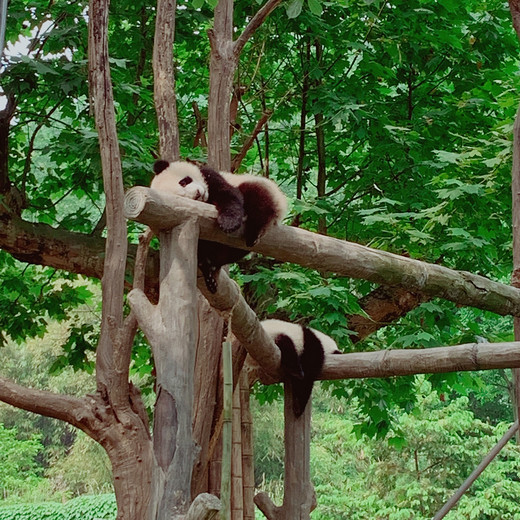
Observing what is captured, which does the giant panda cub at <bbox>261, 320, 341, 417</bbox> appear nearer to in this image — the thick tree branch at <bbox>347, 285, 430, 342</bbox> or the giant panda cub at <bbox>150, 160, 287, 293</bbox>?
the giant panda cub at <bbox>150, 160, 287, 293</bbox>

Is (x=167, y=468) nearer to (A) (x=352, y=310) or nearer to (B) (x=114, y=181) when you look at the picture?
(B) (x=114, y=181)

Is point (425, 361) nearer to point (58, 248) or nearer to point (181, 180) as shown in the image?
point (181, 180)

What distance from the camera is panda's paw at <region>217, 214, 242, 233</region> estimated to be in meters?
2.05

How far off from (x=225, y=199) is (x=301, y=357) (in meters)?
1.19

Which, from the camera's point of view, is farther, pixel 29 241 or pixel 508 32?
pixel 508 32

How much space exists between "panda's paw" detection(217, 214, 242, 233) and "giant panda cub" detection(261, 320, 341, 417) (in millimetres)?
1203

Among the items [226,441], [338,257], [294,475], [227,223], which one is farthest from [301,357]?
[226,441]

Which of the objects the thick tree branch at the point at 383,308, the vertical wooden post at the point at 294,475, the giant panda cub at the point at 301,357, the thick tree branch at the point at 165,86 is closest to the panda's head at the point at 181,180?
the thick tree branch at the point at 165,86

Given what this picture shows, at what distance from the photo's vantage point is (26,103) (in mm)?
4602

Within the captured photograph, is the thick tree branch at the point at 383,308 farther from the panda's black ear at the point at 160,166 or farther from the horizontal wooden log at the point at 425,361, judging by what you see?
the panda's black ear at the point at 160,166

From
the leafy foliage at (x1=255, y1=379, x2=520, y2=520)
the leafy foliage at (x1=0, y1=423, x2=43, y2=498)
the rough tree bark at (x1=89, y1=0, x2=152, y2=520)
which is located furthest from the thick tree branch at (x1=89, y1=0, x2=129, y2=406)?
the leafy foliage at (x1=0, y1=423, x2=43, y2=498)

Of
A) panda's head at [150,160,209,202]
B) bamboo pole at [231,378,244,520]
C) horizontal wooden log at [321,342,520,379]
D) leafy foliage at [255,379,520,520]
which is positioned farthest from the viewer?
leafy foliage at [255,379,520,520]

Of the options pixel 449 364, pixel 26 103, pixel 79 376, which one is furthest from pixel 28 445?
pixel 449 364

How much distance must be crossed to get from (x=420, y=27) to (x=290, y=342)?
2399 mm
